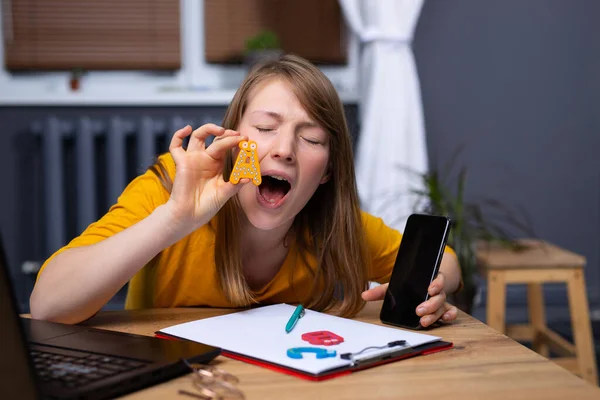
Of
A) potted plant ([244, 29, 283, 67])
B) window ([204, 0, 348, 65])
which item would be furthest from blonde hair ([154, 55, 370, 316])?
window ([204, 0, 348, 65])

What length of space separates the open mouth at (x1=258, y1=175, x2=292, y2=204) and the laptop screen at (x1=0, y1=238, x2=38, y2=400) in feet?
2.02

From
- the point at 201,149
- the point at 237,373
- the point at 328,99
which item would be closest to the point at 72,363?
the point at 237,373

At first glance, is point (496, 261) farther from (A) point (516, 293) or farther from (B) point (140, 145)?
(B) point (140, 145)

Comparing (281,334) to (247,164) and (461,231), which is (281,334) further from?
(461,231)

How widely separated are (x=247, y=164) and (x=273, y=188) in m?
0.24

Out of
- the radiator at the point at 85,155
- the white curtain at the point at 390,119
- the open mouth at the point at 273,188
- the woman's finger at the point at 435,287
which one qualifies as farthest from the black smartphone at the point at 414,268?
the radiator at the point at 85,155

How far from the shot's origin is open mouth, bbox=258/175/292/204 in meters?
1.18

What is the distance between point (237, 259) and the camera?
1202 millimetres

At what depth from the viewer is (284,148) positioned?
44.0 inches

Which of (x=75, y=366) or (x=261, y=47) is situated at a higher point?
(x=261, y=47)

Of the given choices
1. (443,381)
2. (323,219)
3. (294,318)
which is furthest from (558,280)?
(443,381)

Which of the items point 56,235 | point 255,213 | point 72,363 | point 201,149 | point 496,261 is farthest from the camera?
point 56,235

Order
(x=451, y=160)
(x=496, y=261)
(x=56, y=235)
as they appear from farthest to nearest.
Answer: (x=451, y=160) → (x=56, y=235) → (x=496, y=261)

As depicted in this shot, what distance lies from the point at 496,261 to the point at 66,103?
189cm
